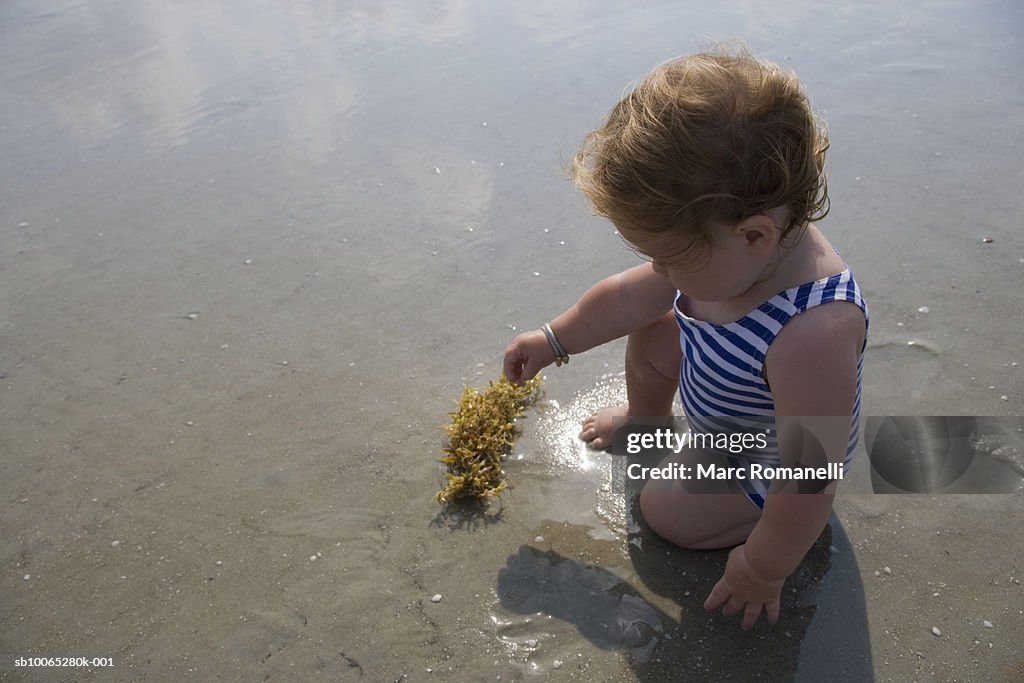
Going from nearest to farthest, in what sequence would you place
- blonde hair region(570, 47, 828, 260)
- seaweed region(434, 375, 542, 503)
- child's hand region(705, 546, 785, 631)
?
blonde hair region(570, 47, 828, 260), child's hand region(705, 546, 785, 631), seaweed region(434, 375, 542, 503)

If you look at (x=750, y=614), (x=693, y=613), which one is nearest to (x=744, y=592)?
(x=750, y=614)

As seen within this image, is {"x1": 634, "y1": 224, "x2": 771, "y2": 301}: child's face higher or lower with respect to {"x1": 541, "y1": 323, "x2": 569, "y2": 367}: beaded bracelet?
higher

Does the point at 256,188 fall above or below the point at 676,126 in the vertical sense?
below

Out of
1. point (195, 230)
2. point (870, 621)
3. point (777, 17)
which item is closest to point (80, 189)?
point (195, 230)

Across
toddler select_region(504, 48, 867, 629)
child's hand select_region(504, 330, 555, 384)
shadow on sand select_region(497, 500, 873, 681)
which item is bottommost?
shadow on sand select_region(497, 500, 873, 681)

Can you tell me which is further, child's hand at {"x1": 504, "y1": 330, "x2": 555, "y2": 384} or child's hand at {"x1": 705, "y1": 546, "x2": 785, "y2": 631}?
child's hand at {"x1": 504, "y1": 330, "x2": 555, "y2": 384}

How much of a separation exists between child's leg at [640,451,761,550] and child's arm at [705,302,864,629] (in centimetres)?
32

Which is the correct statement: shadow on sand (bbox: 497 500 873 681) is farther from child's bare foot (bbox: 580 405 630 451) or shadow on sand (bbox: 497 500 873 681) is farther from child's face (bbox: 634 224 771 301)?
child's face (bbox: 634 224 771 301)

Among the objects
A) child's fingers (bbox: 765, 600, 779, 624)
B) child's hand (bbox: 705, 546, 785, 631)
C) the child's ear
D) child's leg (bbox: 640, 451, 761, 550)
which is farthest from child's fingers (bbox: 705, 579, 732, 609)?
the child's ear

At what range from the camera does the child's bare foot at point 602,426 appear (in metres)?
3.35

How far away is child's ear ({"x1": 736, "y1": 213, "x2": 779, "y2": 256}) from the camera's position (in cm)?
211

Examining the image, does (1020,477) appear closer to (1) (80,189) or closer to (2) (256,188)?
(2) (256,188)

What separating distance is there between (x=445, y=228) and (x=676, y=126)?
9.15 feet

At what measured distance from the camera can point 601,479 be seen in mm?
3234
